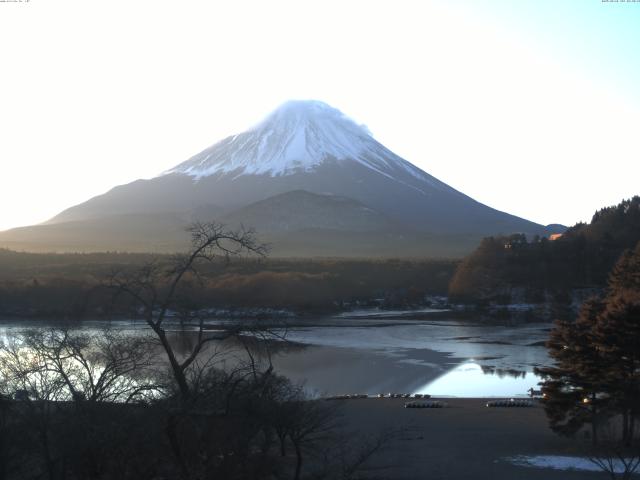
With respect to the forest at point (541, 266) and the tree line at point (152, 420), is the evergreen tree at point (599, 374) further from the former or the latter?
the forest at point (541, 266)

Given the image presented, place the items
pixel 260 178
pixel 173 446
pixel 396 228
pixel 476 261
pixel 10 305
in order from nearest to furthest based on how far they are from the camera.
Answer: pixel 173 446 → pixel 10 305 → pixel 476 261 → pixel 396 228 → pixel 260 178

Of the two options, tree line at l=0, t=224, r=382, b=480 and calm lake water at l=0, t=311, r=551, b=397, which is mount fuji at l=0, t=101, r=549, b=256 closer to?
calm lake water at l=0, t=311, r=551, b=397

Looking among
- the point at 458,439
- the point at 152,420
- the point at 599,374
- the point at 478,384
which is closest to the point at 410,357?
the point at 478,384

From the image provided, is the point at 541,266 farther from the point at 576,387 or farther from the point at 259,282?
the point at 576,387

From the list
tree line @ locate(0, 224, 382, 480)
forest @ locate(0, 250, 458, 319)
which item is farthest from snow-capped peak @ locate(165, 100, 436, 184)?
tree line @ locate(0, 224, 382, 480)

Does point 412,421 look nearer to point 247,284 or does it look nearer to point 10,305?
point 10,305

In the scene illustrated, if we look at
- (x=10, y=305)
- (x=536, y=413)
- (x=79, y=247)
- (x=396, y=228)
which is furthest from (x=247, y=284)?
(x=396, y=228)
